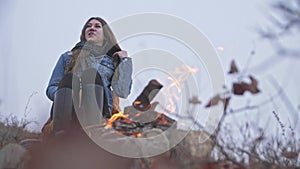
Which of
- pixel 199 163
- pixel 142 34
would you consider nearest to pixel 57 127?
pixel 142 34

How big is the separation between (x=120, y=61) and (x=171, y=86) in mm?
731

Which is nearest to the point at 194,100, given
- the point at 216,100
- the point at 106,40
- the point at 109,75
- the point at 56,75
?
the point at 216,100

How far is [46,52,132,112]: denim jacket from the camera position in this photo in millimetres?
3467

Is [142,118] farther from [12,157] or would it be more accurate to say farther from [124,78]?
[12,157]

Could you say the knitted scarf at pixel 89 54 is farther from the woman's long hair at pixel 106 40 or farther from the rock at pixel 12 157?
the rock at pixel 12 157

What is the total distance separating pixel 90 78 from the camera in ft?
10.1

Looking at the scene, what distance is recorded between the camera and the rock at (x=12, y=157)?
2.49 m

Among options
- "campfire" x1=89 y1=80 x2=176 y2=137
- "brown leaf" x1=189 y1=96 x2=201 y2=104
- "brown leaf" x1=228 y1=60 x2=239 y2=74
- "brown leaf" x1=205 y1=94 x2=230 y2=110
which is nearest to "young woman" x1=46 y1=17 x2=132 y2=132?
"campfire" x1=89 y1=80 x2=176 y2=137

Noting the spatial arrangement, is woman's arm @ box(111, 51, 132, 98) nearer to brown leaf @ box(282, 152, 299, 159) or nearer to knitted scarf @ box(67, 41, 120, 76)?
knitted scarf @ box(67, 41, 120, 76)

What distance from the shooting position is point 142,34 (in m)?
3.33

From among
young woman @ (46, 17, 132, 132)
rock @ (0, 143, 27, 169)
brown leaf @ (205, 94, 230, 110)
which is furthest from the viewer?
young woman @ (46, 17, 132, 132)

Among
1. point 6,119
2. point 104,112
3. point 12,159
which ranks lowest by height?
point 12,159

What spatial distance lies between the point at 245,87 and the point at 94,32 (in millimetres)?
1939

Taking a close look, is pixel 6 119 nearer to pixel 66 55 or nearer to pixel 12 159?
pixel 66 55
